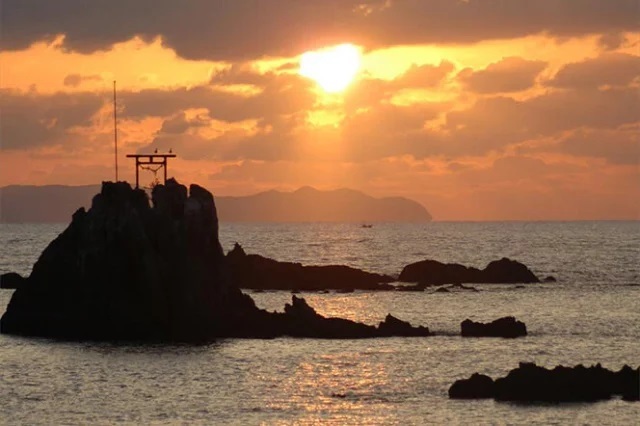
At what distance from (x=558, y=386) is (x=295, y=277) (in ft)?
284

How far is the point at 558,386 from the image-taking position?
217 feet

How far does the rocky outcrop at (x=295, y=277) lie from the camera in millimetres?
148125

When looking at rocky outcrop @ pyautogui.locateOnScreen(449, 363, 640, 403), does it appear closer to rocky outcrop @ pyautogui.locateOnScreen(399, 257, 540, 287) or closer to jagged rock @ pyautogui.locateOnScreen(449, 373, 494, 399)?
jagged rock @ pyautogui.locateOnScreen(449, 373, 494, 399)

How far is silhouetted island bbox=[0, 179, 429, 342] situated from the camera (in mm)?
91688

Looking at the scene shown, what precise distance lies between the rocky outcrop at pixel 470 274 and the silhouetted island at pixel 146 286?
61948mm

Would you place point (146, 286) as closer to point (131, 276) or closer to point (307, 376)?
point (131, 276)

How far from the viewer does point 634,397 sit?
215ft

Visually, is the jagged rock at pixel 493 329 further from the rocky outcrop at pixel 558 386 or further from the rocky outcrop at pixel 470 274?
the rocky outcrop at pixel 470 274

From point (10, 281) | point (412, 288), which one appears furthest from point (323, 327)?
point (10, 281)

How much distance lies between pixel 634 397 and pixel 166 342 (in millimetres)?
36237

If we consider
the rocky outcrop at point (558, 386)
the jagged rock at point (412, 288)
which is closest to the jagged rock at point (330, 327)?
the rocky outcrop at point (558, 386)

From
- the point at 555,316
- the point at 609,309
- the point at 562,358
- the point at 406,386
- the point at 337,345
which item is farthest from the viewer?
the point at 609,309

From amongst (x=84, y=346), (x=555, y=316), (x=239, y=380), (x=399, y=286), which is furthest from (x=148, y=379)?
(x=399, y=286)

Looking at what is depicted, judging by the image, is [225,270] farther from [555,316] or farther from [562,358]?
[555,316]
